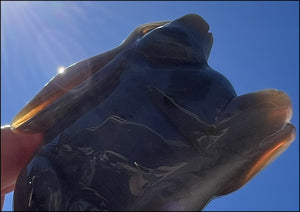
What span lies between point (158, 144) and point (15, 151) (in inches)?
19.3

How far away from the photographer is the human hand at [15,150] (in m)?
1.36

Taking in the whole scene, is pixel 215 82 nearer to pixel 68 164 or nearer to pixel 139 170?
pixel 139 170

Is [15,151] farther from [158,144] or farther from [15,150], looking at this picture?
[158,144]

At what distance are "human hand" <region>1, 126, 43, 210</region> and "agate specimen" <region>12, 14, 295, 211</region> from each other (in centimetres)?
8

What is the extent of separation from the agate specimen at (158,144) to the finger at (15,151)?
0.08 metres

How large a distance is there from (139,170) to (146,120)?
149mm

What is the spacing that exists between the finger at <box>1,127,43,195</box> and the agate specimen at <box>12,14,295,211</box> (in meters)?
0.08

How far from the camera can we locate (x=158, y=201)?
115 cm

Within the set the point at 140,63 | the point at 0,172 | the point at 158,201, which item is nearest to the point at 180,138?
the point at 158,201

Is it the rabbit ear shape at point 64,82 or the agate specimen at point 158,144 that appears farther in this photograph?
the rabbit ear shape at point 64,82

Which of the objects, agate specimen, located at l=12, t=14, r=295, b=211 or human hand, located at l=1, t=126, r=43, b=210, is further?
human hand, located at l=1, t=126, r=43, b=210

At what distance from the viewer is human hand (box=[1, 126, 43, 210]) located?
1.36 m

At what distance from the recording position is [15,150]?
4.50 feet

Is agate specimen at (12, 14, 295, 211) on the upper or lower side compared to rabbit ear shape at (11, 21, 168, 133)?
lower
